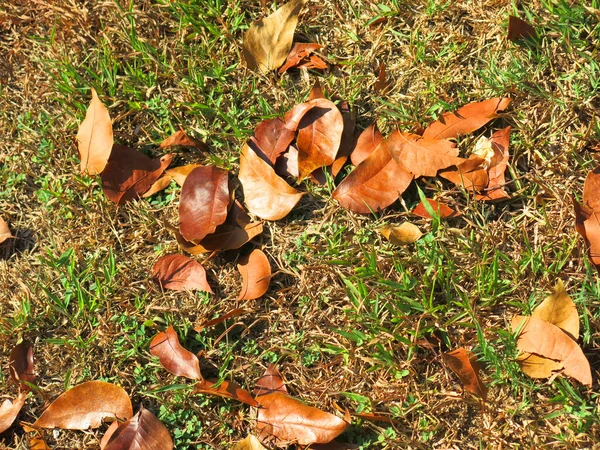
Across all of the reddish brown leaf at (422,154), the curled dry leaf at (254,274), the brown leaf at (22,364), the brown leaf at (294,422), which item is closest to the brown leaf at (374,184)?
the reddish brown leaf at (422,154)

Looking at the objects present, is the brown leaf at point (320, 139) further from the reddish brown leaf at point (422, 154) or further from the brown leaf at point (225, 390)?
the brown leaf at point (225, 390)

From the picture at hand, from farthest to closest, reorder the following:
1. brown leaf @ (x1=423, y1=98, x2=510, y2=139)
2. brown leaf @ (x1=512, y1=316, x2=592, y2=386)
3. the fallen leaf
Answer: brown leaf @ (x1=423, y1=98, x2=510, y2=139), the fallen leaf, brown leaf @ (x1=512, y1=316, x2=592, y2=386)

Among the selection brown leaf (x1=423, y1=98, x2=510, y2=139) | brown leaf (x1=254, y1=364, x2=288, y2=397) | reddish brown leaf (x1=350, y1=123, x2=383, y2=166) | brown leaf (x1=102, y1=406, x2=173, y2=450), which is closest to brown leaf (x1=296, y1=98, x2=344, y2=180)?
reddish brown leaf (x1=350, y1=123, x2=383, y2=166)

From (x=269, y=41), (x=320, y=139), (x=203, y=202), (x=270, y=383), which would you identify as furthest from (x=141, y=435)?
(x=269, y=41)

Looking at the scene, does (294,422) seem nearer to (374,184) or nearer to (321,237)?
(321,237)

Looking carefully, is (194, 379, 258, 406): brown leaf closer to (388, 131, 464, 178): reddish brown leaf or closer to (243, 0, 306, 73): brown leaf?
(388, 131, 464, 178): reddish brown leaf

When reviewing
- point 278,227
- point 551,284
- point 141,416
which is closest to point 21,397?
point 141,416
